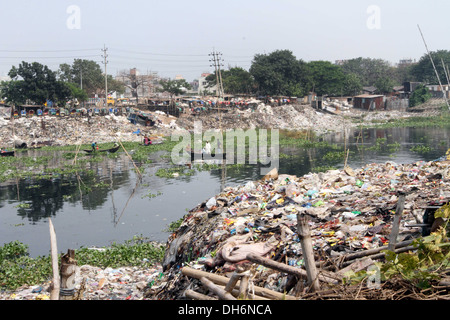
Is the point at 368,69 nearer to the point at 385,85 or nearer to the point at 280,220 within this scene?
the point at 385,85

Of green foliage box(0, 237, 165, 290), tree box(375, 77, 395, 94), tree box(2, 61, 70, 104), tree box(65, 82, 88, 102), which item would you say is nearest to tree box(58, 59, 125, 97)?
tree box(65, 82, 88, 102)

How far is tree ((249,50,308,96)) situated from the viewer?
45.2 meters

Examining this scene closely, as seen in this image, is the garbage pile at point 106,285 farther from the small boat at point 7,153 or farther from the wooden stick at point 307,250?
the small boat at point 7,153

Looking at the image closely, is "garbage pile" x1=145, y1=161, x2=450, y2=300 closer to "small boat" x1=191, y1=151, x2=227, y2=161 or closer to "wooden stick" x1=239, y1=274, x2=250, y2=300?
"wooden stick" x1=239, y1=274, x2=250, y2=300

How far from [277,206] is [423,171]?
3585 mm

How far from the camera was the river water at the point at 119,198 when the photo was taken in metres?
9.83

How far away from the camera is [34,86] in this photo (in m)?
32.1

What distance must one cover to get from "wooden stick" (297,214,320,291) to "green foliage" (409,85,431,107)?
49318mm

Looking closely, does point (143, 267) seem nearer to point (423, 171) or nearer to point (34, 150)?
point (423, 171)

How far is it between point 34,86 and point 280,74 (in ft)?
81.8

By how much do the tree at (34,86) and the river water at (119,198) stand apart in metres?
14.3

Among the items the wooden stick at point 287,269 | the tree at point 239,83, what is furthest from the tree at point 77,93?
the wooden stick at point 287,269
